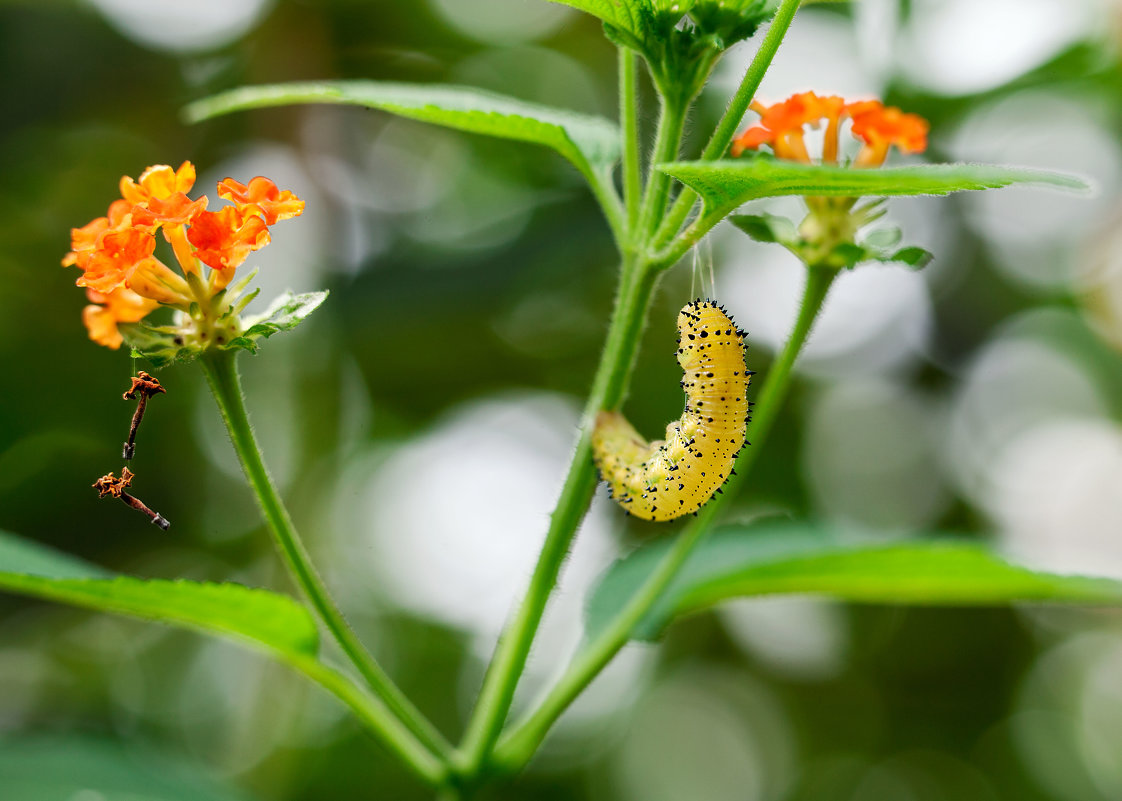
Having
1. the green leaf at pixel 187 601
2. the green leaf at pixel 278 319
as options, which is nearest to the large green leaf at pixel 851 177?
the green leaf at pixel 278 319

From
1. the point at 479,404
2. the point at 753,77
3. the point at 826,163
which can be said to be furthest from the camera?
the point at 479,404

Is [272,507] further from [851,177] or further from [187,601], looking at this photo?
[851,177]

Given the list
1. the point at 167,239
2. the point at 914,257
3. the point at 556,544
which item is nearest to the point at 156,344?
the point at 167,239

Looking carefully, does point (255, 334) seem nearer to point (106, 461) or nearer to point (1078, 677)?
point (106, 461)

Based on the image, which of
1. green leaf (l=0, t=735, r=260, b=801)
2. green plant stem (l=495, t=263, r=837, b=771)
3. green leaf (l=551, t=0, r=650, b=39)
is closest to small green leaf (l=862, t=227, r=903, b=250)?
green plant stem (l=495, t=263, r=837, b=771)

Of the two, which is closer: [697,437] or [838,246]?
[838,246]

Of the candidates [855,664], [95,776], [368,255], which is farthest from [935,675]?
[95,776]

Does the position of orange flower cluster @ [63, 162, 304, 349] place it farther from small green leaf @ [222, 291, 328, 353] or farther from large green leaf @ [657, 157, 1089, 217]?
large green leaf @ [657, 157, 1089, 217]
